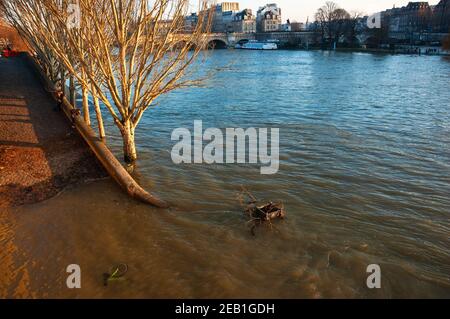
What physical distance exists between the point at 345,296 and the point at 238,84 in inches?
1100

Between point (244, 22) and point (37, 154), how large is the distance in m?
164

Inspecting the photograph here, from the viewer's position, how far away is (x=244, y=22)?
16400cm

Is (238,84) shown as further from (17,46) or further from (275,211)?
(17,46)

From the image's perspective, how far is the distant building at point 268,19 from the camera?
17375cm

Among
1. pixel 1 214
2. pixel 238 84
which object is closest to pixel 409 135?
pixel 1 214

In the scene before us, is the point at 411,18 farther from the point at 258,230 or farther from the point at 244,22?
the point at 258,230

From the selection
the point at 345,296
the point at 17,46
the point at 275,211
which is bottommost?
the point at 345,296

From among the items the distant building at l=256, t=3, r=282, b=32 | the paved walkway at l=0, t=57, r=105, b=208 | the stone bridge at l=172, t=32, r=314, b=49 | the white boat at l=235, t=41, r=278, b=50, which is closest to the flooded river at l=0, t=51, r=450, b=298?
the paved walkway at l=0, t=57, r=105, b=208

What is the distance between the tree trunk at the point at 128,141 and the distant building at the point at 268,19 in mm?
170238

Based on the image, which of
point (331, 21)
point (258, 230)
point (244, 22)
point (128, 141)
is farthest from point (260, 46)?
point (258, 230)

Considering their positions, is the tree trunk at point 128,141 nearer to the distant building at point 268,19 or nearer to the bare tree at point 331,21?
the bare tree at point 331,21

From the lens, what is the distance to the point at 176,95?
26.0m

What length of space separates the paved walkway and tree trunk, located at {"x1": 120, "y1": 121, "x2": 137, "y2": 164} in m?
1.00

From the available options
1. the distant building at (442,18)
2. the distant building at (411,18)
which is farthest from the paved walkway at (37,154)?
the distant building at (442,18)
